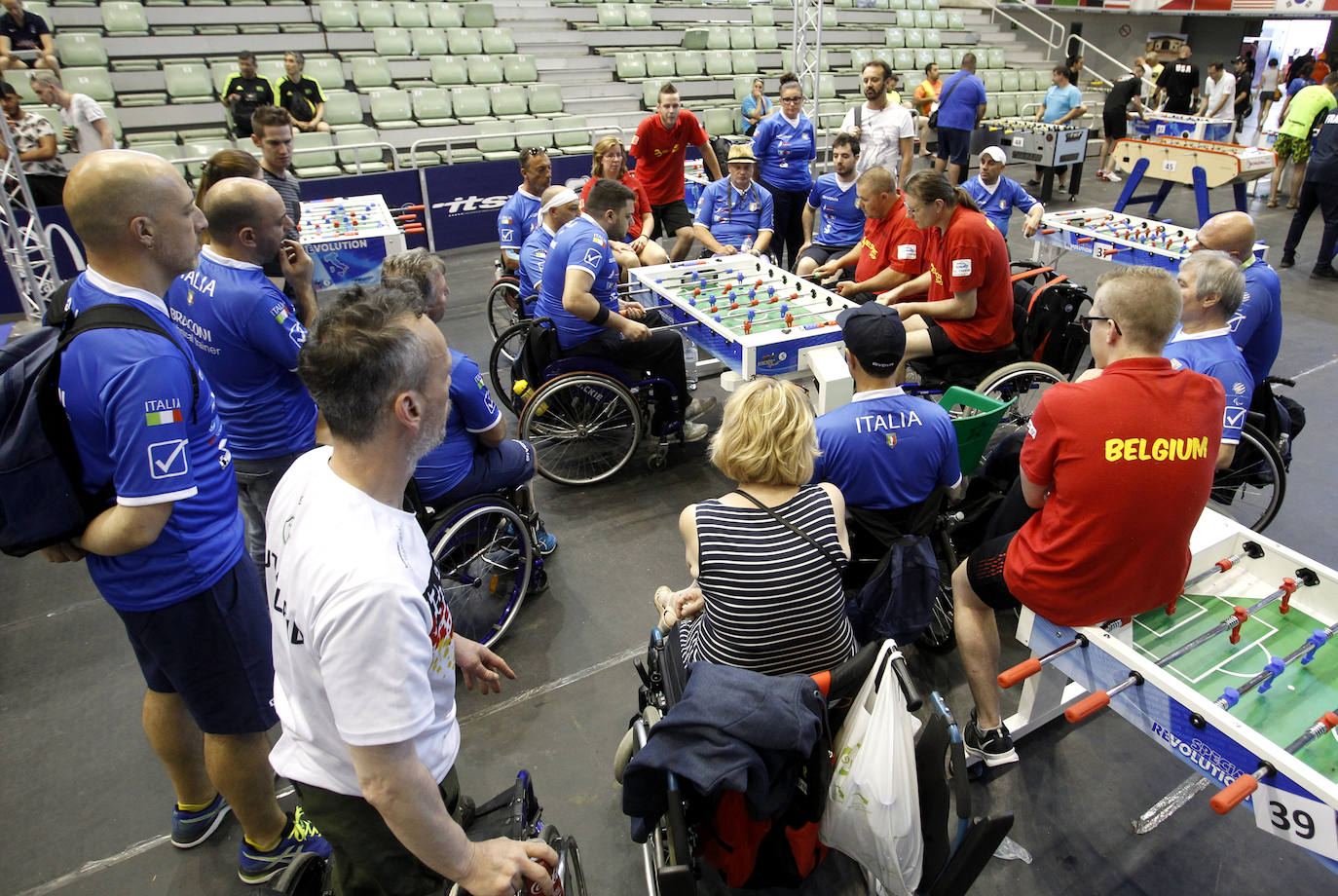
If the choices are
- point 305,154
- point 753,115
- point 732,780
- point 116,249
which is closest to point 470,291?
point 305,154

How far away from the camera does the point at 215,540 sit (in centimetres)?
185

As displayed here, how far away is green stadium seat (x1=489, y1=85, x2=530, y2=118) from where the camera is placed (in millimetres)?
9875

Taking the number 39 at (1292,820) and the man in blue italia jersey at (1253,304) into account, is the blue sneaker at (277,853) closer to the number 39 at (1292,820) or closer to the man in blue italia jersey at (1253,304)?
the number 39 at (1292,820)

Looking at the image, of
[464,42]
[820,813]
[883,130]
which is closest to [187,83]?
[464,42]

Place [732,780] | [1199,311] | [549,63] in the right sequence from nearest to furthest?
[732,780], [1199,311], [549,63]

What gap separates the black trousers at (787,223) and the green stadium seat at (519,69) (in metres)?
5.27

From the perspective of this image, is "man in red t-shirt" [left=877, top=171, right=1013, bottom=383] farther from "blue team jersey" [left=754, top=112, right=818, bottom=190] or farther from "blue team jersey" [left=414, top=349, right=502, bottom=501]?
"blue team jersey" [left=754, top=112, right=818, bottom=190]

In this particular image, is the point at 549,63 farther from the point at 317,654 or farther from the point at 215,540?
the point at 317,654

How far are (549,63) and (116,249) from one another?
417 inches

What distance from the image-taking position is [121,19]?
8.84 m

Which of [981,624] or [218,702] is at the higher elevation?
[218,702]

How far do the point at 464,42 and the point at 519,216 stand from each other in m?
6.78

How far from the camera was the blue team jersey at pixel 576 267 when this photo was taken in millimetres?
3773

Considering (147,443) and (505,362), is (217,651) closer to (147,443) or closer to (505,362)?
(147,443)
